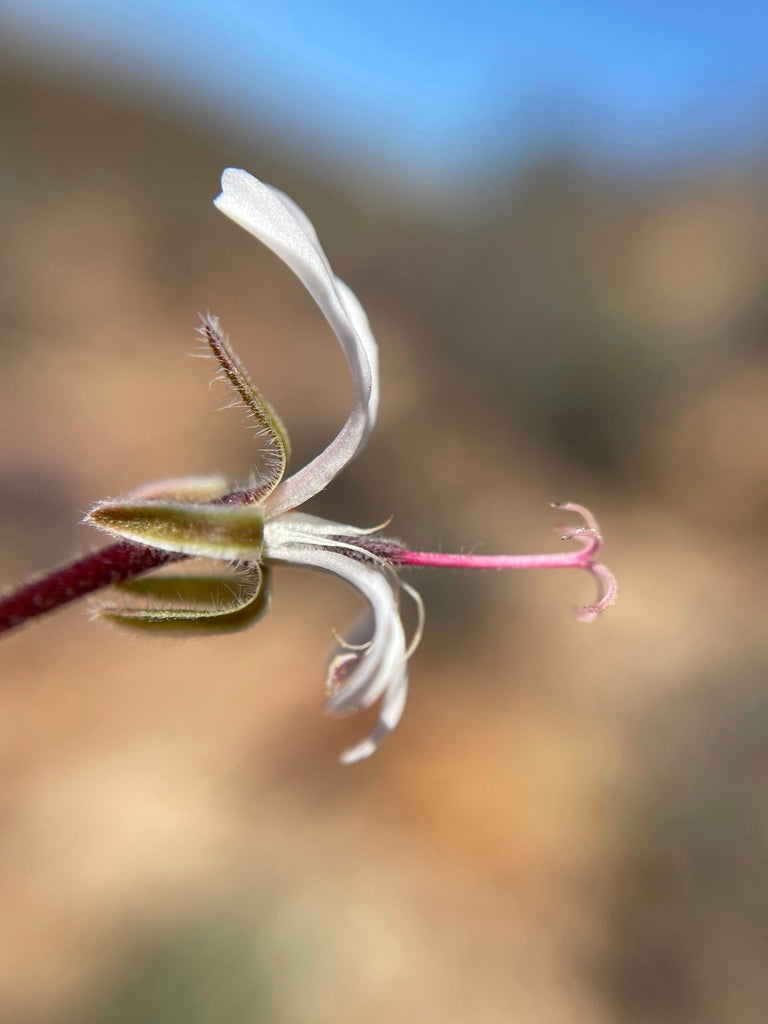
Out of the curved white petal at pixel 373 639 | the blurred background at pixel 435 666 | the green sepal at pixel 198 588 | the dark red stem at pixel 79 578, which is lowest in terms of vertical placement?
the blurred background at pixel 435 666

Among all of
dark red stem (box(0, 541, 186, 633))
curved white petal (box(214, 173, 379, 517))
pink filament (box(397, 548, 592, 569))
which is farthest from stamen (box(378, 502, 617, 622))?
dark red stem (box(0, 541, 186, 633))

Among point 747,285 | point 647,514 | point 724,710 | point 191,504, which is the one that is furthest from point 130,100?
point 191,504

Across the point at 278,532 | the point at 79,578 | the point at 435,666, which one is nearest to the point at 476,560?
the point at 278,532

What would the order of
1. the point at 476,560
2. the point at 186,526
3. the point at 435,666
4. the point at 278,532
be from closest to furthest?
the point at 186,526 → the point at 278,532 → the point at 476,560 → the point at 435,666

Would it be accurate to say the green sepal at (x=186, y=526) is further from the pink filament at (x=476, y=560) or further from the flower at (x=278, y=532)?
the pink filament at (x=476, y=560)

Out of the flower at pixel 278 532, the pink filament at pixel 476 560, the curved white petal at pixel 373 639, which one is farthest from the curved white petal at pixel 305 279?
the pink filament at pixel 476 560

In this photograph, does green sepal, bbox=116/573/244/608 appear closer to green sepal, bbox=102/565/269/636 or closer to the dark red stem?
green sepal, bbox=102/565/269/636

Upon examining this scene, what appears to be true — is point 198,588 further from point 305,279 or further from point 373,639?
point 305,279

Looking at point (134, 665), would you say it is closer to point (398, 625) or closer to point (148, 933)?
point (148, 933)
